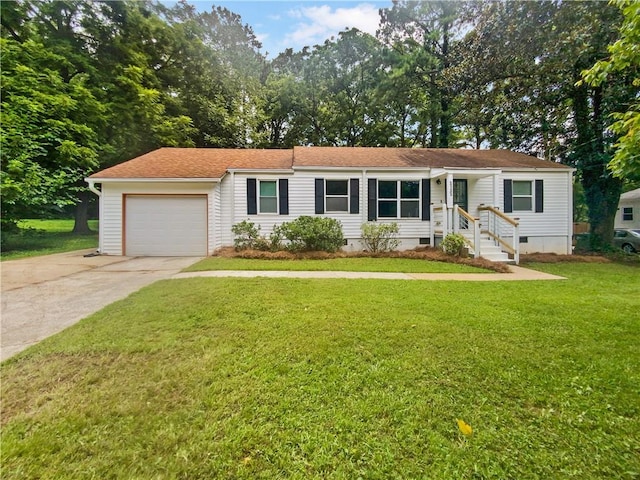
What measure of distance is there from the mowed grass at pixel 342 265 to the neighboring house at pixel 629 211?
77.2 ft

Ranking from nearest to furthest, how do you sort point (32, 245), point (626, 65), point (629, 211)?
point (626, 65)
point (32, 245)
point (629, 211)

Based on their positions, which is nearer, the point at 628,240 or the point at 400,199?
the point at 400,199

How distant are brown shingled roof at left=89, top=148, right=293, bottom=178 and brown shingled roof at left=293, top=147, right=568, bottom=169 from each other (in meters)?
1.07

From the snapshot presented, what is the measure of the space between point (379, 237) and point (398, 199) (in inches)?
74.6

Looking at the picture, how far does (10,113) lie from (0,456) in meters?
13.5

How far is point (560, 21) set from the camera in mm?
10867

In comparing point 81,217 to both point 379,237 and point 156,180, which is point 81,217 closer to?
point 156,180

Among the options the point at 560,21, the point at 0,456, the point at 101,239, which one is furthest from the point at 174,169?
the point at 560,21

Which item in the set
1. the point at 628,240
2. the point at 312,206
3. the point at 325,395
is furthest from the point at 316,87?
the point at 325,395

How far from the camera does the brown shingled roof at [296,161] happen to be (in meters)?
11.0

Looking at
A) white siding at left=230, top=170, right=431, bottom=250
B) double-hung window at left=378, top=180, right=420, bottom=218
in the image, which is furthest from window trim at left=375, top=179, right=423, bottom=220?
white siding at left=230, top=170, right=431, bottom=250

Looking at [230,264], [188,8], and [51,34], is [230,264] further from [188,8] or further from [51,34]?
[188,8]

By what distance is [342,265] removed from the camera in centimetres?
847

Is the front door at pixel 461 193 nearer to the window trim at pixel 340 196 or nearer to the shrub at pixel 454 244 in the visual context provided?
the shrub at pixel 454 244
